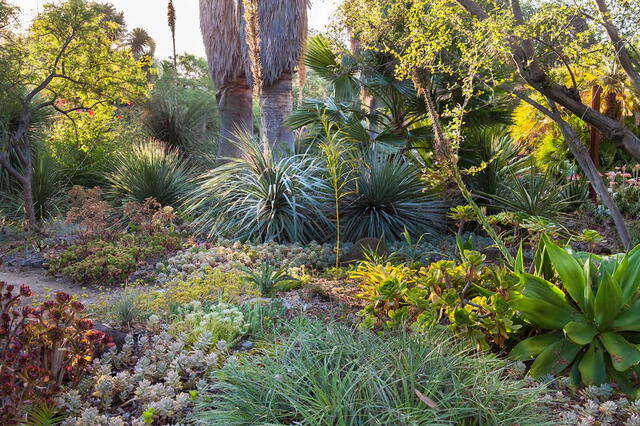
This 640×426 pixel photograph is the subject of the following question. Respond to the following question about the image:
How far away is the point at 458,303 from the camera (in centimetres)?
328

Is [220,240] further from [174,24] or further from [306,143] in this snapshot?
[174,24]

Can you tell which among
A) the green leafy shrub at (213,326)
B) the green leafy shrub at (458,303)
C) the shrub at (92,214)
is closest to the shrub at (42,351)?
the green leafy shrub at (213,326)

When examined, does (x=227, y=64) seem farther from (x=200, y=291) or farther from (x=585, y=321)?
(x=585, y=321)

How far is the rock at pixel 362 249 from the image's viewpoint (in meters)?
6.09

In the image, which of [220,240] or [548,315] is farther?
[220,240]

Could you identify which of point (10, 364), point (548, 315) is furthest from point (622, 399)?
point (10, 364)

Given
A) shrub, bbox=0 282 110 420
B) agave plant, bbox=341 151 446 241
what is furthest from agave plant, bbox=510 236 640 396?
agave plant, bbox=341 151 446 241

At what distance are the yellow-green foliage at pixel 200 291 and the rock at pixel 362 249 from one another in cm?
138

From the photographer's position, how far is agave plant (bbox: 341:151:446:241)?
7.42m

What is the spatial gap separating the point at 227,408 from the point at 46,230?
7610mm

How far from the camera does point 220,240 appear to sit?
7.04m

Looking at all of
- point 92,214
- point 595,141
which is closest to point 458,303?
point 92,214

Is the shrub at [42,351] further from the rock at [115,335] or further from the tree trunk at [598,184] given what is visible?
the tree trunk at [598,184]

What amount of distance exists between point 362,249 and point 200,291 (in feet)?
6.84
